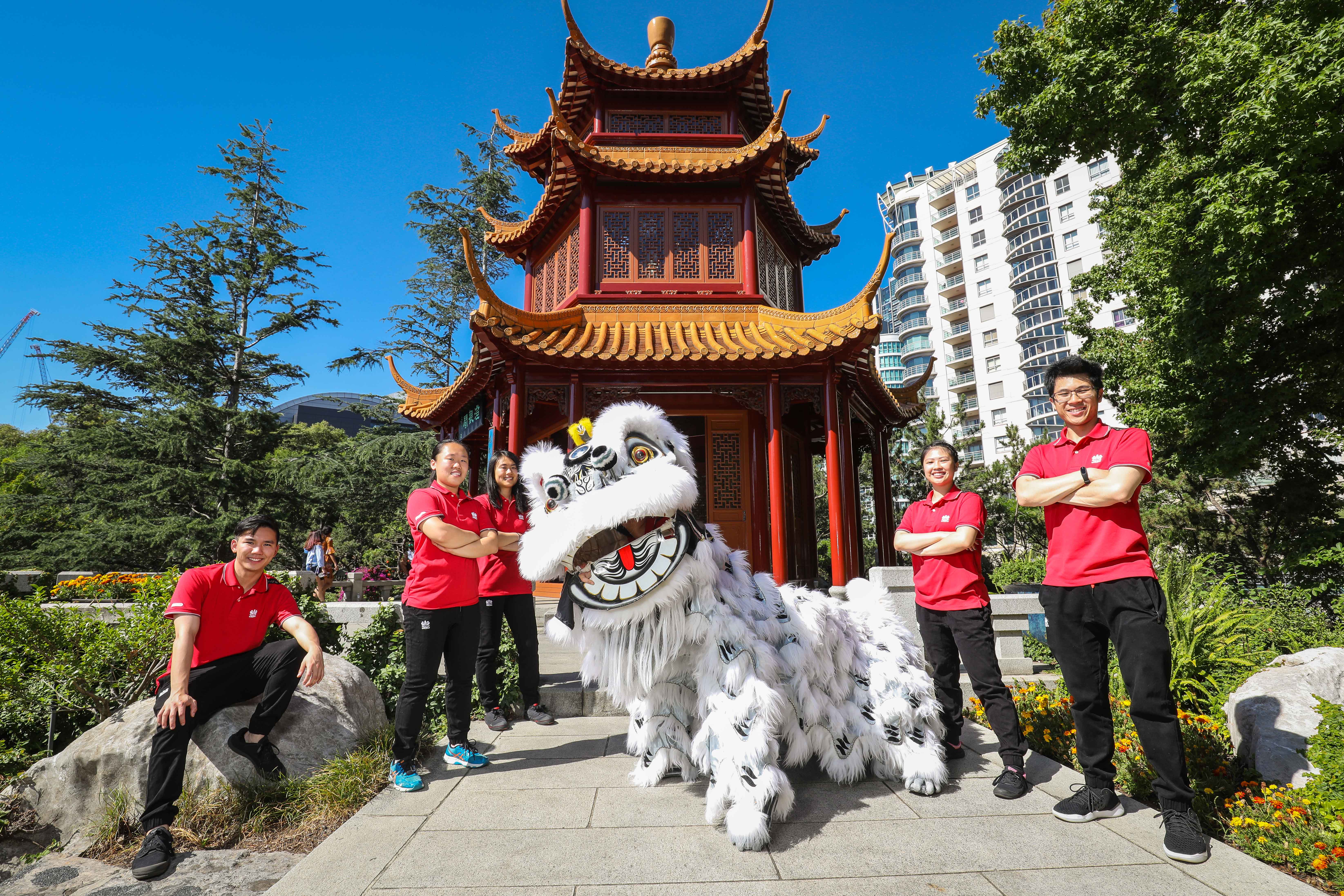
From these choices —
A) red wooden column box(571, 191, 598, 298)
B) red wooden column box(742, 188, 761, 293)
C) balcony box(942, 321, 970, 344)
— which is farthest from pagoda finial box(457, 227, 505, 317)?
balcony box(942, 321, 970, 344)

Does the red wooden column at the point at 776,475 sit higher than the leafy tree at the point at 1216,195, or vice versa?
the leafy tree at the point at 1216,195

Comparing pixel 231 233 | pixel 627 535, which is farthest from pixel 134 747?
pixel 231 233

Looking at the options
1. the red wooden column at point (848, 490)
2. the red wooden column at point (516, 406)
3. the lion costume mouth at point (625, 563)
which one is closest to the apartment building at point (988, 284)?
the red wooden column at point (848, 490)

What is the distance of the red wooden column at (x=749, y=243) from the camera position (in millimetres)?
9914

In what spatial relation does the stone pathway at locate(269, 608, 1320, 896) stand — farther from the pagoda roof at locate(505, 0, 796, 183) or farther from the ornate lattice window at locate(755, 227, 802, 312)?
the pagoda roof at locate(505, 0, 796, 183)

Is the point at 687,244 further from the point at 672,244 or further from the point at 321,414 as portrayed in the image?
the point at 321,414

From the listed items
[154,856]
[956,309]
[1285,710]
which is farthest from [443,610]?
[956,309]

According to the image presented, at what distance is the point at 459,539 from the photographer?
3.55m

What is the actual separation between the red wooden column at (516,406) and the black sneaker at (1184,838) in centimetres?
740

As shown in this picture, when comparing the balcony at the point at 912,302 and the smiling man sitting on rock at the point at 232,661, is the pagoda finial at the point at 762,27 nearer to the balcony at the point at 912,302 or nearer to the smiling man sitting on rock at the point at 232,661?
the smiling man sitting on rock at the point at 232,661

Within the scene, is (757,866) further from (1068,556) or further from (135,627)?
(135,627)

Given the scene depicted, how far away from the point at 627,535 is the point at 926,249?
6023cm

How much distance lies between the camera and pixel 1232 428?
906 cm

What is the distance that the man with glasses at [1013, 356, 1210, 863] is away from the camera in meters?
2.67
